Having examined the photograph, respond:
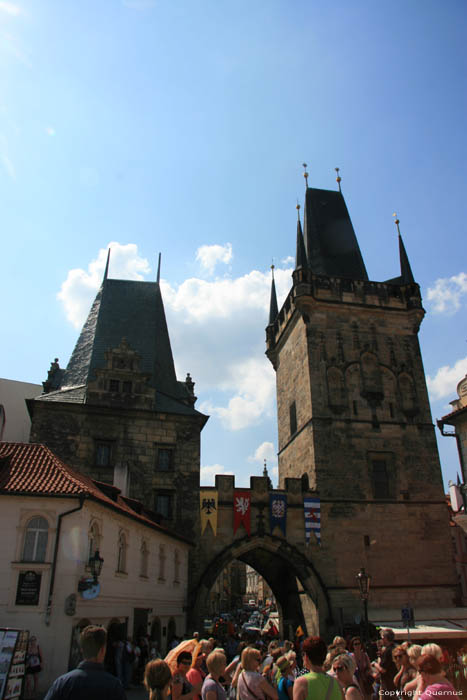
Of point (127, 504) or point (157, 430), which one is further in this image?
point (157, 430)

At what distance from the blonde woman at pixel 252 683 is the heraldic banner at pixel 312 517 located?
60.5 ft

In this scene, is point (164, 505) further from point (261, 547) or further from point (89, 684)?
point (89, 684)

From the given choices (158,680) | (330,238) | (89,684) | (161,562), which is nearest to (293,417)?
(330,238)

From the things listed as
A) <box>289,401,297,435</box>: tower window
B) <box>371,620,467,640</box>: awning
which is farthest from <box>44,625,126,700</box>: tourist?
<box>289,401,297,435</box>: tower window

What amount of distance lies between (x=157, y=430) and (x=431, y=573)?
13072 mm

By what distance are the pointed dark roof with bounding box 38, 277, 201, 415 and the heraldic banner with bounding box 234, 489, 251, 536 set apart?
408 cm

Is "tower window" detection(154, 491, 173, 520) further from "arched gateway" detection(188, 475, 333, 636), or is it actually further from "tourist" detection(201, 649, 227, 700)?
"tourist" detection(201, 649, 227, 700)

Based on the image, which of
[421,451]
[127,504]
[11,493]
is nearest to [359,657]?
[11,493]

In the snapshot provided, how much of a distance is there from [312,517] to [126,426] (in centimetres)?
868

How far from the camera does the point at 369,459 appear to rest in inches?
969

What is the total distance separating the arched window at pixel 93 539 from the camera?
493 inches

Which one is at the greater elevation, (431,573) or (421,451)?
(421,451)

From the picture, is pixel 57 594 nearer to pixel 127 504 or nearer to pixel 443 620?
pixel 127 504

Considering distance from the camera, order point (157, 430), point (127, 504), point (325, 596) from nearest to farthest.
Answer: point (127, 504) < point (325, 596) < point (157, 430)
